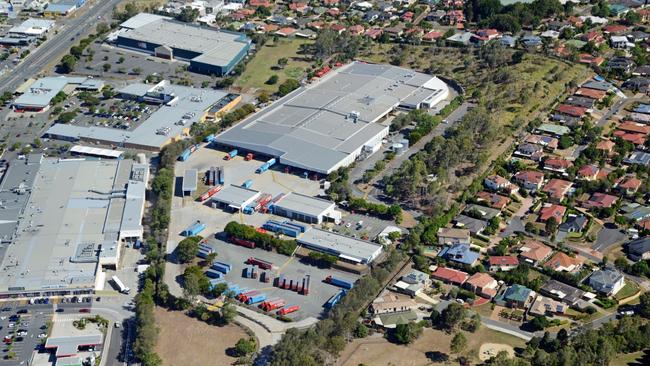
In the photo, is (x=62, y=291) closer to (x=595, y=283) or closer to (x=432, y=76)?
(x=595, y=283)

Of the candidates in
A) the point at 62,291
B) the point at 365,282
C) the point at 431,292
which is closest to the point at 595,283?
the point at 431,292

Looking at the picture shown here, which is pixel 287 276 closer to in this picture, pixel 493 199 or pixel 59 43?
pixel 493 199

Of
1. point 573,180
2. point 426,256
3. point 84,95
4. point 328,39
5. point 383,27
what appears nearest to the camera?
point 426,256

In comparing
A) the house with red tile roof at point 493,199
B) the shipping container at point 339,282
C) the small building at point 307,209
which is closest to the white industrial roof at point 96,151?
the small building at point 307,209

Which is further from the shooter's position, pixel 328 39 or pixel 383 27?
pixel 383 27

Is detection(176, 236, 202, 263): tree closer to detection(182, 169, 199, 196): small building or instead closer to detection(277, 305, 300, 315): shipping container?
detection(277, 305, 300, 315): shipping container

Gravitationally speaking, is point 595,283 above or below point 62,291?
above
